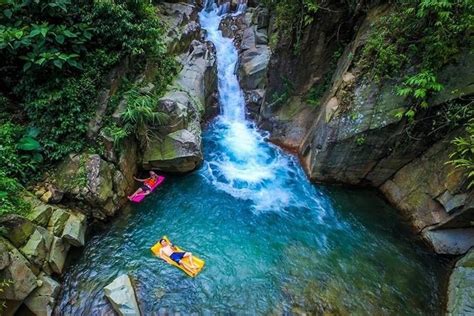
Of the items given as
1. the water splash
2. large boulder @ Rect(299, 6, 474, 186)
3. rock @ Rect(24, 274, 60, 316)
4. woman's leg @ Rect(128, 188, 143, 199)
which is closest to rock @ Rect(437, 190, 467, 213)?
large boulder @ Rect(299, 6, 474, 186)

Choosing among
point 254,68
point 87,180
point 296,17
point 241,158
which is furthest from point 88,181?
point 254,68

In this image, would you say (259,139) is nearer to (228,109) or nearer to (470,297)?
(228,109)

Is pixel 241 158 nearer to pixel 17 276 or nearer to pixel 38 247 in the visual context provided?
pixel 38 247

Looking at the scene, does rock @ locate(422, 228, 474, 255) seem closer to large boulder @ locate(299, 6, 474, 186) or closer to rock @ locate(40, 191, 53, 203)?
large boulder @ locate(299, 6, 474, 186)

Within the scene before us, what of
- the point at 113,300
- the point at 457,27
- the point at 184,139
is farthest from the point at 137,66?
the point at 457,27

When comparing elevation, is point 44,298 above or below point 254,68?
below

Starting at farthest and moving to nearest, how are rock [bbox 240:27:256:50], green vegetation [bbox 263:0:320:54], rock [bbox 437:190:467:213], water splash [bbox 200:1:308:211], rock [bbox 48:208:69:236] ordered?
rock [bbox 240:27:256:50] → green vegetation [bbox 263:0:320:54] → water splash [bbox 200:1:308:211] → rock [bbox 437:190:467:213] → rock [bbox 48:208:69:236]
